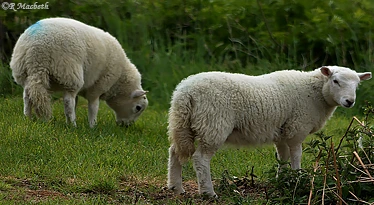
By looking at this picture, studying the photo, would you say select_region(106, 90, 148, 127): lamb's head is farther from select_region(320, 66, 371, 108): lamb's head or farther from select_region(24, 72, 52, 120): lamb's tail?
select_region(320, 66, 371, 108): lamb's head

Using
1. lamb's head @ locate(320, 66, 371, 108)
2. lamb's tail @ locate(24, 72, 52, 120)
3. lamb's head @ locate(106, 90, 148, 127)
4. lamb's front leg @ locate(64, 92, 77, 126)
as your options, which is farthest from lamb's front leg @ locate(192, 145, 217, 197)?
lamb's head @ locate(106, 90, 148, 127)

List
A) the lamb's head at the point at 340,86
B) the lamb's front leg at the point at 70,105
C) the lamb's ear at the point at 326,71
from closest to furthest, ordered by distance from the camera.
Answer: the lamb's head at the point at 340,86 → the lamb's ear at the point at 326,71 → the lamb's front leg at the point at 70,105

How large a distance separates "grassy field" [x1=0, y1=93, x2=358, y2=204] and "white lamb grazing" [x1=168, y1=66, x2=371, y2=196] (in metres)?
0.32

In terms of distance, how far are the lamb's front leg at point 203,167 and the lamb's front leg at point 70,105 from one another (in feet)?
9.35

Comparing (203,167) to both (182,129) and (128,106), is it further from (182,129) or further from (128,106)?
(128,106)

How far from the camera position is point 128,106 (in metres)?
9.32

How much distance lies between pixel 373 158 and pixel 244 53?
6.69m

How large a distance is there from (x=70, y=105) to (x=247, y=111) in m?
2.99

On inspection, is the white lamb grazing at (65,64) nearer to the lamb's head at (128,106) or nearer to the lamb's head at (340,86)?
the lamb's head at (128,106)

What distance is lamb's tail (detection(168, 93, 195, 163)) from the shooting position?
572 cm

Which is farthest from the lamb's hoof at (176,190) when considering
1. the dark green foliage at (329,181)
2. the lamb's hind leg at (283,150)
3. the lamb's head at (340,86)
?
the lamb's head at (340,86)

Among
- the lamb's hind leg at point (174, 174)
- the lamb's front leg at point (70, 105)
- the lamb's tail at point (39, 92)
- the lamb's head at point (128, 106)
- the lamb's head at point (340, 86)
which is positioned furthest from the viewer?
the lamb's head at point (128, 106)

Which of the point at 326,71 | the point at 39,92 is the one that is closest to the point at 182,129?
the point at 326,71

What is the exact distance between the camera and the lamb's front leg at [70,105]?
322 inches
